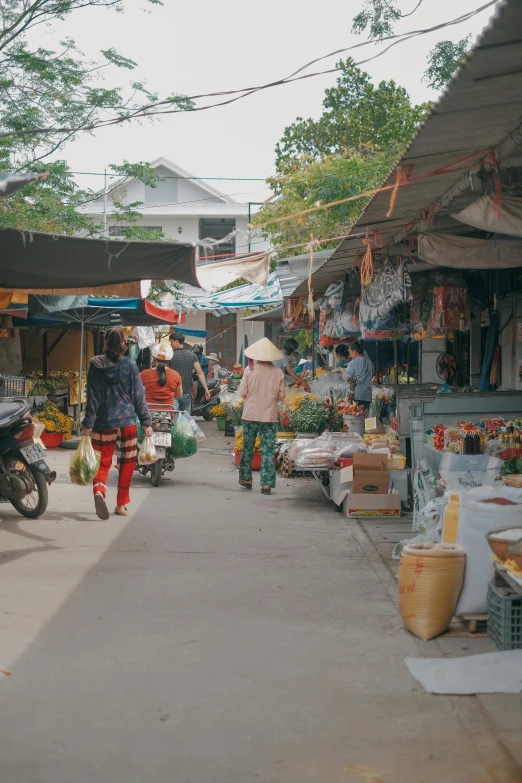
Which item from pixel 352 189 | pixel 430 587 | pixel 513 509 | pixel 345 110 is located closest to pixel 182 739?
pixel 430 587

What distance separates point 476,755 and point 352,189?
23813 millimetres

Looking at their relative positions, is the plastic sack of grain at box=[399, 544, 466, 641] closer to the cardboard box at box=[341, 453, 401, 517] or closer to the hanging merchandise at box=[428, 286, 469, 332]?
the cardboard box at box=[341, 453, 401, 517]

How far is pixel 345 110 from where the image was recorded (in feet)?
123

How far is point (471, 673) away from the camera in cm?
477

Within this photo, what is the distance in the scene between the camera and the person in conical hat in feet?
38.9

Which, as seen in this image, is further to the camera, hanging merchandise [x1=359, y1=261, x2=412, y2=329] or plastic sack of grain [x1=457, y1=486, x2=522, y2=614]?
hanging merchandise [x1=359, y1=261, x2=412, y2=329]

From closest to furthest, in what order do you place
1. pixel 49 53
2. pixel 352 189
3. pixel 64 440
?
1. pixel 49 53
2. pixel 64 440
3. pixel 352 189

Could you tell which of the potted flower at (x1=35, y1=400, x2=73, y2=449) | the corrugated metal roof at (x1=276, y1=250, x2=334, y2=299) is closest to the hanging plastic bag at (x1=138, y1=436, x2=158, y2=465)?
the corrugated metal roof at (x1=276, y1=250, x2=334, y2=299)

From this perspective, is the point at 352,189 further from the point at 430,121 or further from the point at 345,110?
the point at 430,121

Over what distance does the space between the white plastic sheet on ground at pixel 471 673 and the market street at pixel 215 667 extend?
85mm

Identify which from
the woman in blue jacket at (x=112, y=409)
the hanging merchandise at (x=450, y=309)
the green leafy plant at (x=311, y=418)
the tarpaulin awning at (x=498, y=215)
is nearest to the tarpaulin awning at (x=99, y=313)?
the green leafy plant at (x=311, y=418)

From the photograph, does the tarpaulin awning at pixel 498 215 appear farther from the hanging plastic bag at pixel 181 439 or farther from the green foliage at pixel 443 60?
the green foliage at pixel 443 60

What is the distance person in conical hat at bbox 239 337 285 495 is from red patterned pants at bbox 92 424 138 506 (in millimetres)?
2521

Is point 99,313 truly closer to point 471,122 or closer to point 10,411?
point 10,411
